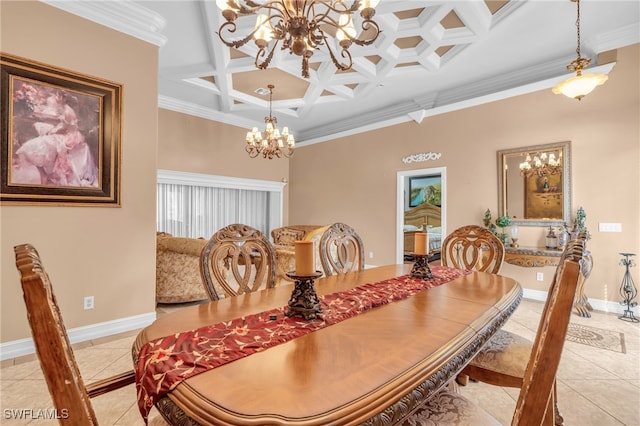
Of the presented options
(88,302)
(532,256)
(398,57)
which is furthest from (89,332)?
(532,256)

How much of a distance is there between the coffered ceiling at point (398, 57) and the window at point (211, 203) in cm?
134

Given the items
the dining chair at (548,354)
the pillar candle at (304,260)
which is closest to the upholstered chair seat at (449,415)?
the dining chair at (548,354)

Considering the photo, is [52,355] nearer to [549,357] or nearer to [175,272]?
[549,357]

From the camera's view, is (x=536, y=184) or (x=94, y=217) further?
(x=536, y=184)

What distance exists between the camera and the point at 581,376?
218 cm

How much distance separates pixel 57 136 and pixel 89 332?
1787mm

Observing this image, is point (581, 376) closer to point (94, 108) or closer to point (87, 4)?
point (94, 108)

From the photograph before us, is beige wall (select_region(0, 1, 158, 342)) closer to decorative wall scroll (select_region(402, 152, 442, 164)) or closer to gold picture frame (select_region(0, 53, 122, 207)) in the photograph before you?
gold picture frame (select_region(0, 53, 122, 207))

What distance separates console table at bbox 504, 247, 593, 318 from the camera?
3.43 metres

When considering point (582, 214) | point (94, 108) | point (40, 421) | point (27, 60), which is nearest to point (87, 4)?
point (27, 60)

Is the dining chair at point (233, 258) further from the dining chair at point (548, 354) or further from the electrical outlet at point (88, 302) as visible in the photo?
the electrical outlet at point (88, 302)

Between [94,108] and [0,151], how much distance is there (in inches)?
31.0

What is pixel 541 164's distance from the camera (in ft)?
13.5

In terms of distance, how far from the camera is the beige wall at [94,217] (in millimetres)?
2455
